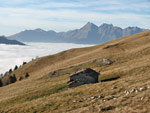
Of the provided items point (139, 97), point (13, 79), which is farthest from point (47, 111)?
point (13, 79)

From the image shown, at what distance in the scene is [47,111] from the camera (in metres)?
24.3

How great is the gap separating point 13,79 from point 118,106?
8952 centimetres

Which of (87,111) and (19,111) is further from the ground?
(87,111)

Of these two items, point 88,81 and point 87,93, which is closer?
point 87,93

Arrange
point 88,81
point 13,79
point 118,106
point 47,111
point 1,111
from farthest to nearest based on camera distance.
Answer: point 13,79 → point 88,81 → point 1,111 → point 47,111 → point 118,106

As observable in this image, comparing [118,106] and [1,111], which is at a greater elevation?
[118,106]

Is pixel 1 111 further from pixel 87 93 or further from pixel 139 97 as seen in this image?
pixel 139 97

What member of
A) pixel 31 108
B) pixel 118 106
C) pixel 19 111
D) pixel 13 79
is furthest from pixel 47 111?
pixel 13 79

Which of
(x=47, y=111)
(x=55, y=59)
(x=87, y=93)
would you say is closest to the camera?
(x=47, y=111)

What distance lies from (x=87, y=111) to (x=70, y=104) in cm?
542

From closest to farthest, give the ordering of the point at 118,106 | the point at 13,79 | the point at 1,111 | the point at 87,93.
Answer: the point at 118,106
the point at 87,93
the point at 1,111
the point at 13,79

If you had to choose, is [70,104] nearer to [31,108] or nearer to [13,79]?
[31,108]

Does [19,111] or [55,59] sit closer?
[19,111]

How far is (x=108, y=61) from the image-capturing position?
6194 centimetres
